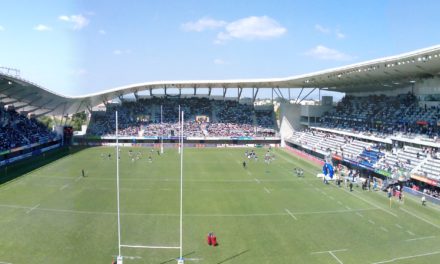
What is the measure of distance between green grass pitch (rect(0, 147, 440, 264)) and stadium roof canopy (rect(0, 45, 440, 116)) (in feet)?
40.2

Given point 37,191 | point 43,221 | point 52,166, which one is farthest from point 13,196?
point 52,166

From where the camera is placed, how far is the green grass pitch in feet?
64.6

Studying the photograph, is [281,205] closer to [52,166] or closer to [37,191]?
[37,191]

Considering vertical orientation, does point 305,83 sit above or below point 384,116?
above

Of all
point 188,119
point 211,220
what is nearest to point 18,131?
point 188,119

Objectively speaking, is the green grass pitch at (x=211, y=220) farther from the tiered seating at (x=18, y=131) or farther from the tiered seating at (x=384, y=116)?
the tiered seating at (x=384, y=116)

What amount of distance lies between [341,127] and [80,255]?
46.4 meters

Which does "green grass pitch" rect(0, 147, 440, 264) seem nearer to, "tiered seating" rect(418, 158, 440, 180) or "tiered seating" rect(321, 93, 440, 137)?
"tiered seating" rect(418, 158, 440, 180)

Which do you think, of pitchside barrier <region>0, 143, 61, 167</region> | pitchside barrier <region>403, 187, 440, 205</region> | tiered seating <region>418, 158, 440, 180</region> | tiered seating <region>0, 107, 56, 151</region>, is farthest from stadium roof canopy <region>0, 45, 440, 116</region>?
pitchside barrier <region>403, 187, 440, 205</region>

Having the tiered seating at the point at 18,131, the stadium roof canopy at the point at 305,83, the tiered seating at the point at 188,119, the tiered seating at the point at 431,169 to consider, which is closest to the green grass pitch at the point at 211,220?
the tiered seating at the point at 431,169

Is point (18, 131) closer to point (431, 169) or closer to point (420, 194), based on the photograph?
point (420, 194)

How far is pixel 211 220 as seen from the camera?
83.1ft

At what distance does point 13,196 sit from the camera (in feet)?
98.0

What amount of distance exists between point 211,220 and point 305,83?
41740 mm
